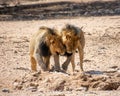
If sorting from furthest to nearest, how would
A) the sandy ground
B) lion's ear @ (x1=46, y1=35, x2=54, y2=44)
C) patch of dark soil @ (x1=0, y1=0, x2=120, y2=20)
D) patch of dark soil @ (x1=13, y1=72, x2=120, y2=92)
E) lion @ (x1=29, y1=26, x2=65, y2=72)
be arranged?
patch of dark soil @ (x1=0, y1=0, x2=120, y2=20), lion's ear @ (x1=46, y1=35, x2=54, y2=44), lion @ (x1=29, y1=26, x2=65, y2=72), patch of dark soil @ (x1=13, y1=72, x2=120, y2=92), the sandy ground

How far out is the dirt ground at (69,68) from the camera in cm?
994

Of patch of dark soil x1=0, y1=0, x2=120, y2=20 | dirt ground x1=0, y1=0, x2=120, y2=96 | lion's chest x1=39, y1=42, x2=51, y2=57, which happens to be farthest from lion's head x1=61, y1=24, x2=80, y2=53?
patch of dark soil x1=0, y1=0, x2=120, y2=20

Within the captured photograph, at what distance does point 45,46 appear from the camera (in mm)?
11523

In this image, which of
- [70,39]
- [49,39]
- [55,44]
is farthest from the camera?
[49,39]

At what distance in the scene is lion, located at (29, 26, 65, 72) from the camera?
36.5ft

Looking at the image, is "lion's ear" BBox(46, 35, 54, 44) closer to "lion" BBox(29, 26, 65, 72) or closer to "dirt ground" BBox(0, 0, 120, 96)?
"lion" BBox(29, 26, 65, 72)

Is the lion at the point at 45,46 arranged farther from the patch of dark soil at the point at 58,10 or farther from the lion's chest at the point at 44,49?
the patch of dark soil at the point at 58,10

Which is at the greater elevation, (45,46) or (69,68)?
(45,46)

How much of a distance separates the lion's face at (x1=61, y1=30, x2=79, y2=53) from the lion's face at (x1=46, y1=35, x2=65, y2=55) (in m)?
0.16

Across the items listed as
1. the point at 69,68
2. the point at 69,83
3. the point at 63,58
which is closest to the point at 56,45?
the point at 69,83

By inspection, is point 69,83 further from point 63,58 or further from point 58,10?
point 58,10

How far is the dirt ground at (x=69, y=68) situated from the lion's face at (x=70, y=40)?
0.48 meters

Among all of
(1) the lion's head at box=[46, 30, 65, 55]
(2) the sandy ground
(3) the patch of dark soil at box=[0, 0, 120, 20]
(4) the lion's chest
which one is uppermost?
(1) the lion's head at box=[46, 30, 65, 55]

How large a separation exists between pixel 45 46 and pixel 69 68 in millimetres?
1989
